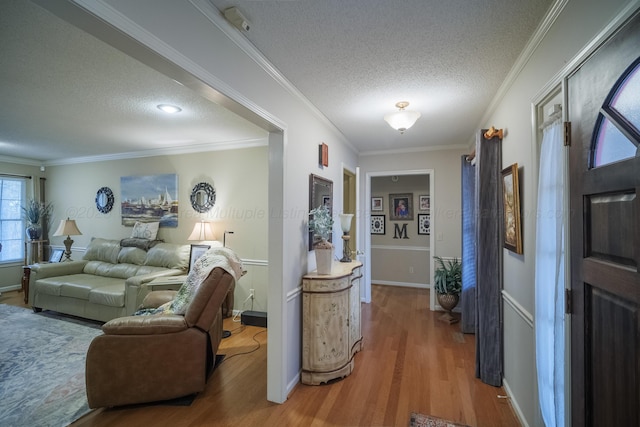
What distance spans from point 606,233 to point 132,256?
5.26 m

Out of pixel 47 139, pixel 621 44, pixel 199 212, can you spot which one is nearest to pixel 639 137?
pixel 621 44

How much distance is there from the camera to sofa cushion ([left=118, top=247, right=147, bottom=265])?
14.0 ft

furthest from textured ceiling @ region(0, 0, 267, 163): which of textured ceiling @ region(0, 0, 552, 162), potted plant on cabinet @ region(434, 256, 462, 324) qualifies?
potted plant on cabinet @ region(434, 256, 462, 324)

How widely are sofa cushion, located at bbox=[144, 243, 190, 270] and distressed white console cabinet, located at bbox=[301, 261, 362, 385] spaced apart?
8.08ft

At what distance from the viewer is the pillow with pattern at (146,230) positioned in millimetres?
4488

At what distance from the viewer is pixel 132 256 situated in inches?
170

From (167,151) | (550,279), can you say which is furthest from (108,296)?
(550,279)

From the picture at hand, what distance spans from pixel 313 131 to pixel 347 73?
0.80 meters

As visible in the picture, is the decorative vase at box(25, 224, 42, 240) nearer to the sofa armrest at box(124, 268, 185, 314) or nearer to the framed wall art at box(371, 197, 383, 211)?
the sofa armrest at box(124, 268, 185, 314)

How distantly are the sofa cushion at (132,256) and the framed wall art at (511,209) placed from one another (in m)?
4.76

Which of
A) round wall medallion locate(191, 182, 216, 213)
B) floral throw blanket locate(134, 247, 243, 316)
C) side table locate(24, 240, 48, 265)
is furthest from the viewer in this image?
side table locate(24, 240, 48, 265)

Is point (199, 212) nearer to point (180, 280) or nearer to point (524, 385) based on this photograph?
point (180, 280)

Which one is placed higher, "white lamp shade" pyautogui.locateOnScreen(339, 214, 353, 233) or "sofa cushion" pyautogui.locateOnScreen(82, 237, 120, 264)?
"white lamp shade" pyautogui.locateOnScreen(339, 214, 353, 233)

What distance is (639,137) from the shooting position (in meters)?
0.86
